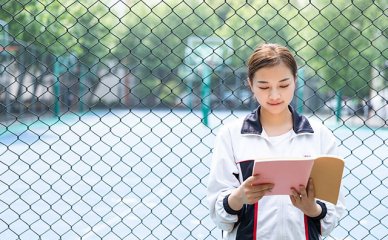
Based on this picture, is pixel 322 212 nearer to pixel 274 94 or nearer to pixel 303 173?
pixel 303 173

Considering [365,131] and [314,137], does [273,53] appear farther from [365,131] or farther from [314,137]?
[365,131]

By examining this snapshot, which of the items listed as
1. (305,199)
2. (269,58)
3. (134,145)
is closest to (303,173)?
(305,199)

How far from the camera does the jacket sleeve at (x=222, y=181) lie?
5.55ft

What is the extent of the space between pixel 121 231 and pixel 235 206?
3.09m

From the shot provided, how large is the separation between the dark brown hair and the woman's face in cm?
1

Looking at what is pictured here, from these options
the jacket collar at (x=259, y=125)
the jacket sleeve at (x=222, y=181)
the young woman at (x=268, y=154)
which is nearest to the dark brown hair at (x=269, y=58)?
the young woman at (x=268, y=154)

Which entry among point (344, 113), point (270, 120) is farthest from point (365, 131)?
point (270, 120)

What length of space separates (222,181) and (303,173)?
284mm

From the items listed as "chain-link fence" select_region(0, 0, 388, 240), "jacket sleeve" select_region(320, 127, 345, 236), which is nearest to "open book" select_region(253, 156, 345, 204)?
"jacket sleeve" select_region(320, 127, 345, 236)

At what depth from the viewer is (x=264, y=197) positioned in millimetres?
1715

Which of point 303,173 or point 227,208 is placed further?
point 227,208

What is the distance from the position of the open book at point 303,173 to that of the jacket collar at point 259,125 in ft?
0.67

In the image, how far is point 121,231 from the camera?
15.1 ft

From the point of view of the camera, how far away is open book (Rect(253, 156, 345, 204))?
4.77 ft
